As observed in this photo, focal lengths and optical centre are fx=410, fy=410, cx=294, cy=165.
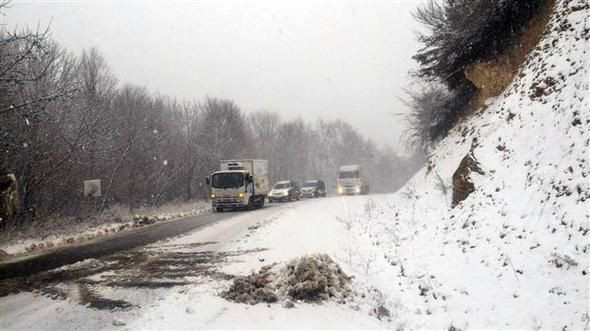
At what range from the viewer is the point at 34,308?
671 centimetres

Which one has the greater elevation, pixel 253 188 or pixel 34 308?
pixel 253 188

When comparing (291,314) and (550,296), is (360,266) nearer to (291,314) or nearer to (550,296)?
(291,314)

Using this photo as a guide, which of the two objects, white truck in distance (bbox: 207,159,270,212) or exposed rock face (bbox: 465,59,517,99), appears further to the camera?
white truck in distance (bbox: 207,159,270,212)

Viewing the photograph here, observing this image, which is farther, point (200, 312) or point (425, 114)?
point (425, 114)

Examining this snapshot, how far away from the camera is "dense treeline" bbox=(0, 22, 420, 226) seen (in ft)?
47.4

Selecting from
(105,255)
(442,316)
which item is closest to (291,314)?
(442,316)

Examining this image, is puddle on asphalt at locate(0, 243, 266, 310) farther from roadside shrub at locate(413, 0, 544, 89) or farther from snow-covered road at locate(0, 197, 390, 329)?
roadside shrub at locate(413, 0, 544, 89)

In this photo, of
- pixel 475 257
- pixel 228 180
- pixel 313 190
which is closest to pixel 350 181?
pixel 313 190

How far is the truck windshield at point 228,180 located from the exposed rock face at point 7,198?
37.1 feet

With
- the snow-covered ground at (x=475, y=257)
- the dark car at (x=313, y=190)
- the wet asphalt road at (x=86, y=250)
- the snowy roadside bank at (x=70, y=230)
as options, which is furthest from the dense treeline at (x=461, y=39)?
the dark car at (x=313, y=190)

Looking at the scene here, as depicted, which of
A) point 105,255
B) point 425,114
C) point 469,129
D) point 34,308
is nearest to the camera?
point 34,308

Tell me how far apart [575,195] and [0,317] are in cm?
918

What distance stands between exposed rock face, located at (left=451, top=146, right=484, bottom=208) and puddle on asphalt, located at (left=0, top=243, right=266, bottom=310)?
562 centimetres

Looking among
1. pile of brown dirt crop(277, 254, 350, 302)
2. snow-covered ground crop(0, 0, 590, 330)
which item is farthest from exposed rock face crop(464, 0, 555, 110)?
pile of brown dirt crop(277, 254, 350, 302)
